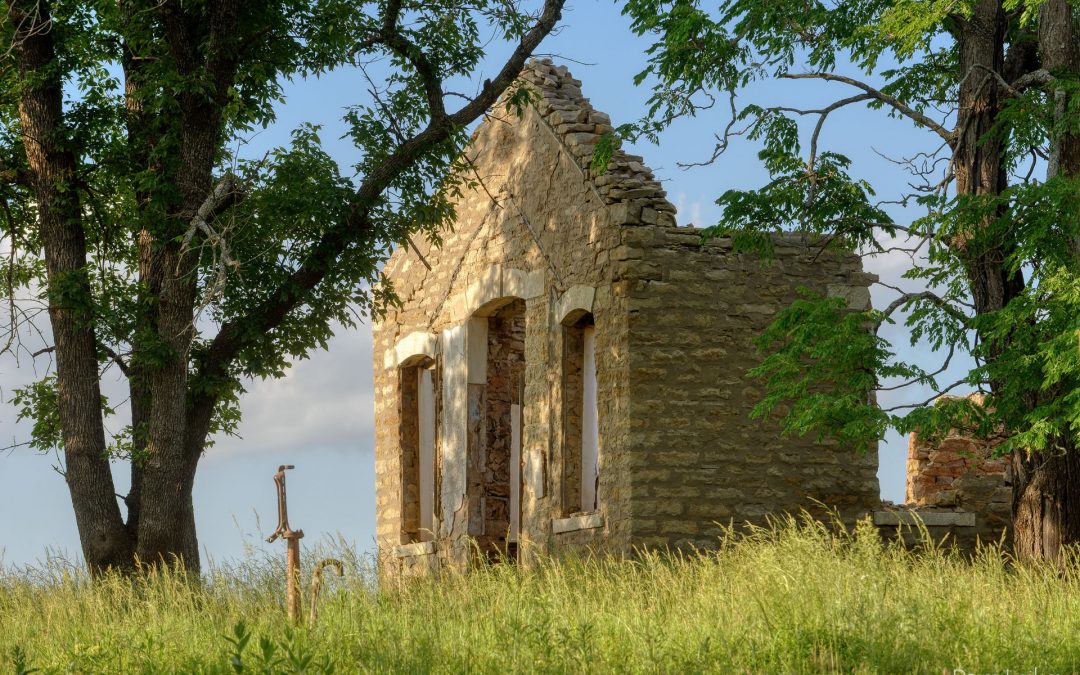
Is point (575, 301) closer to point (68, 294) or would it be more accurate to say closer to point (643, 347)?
point (643, 347)

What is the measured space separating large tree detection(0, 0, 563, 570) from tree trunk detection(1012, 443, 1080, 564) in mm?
6974

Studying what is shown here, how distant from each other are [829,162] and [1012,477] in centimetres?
360

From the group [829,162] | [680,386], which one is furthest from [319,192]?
[829,162]

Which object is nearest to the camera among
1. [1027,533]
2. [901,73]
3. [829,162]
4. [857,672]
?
[857,672]

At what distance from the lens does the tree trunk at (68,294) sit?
13.5m

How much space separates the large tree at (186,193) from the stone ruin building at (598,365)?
3.99ft

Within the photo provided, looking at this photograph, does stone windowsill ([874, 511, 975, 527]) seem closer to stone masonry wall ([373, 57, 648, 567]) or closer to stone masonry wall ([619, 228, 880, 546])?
stone masonry wall ([619, 228, 880, 546])

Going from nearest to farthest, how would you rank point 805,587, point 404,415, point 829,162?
point 805,587
point 829,162
point 404,415

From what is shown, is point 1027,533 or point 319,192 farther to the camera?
point 319,192

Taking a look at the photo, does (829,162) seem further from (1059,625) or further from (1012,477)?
(1059,625)

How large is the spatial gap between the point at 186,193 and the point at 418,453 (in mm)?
5438

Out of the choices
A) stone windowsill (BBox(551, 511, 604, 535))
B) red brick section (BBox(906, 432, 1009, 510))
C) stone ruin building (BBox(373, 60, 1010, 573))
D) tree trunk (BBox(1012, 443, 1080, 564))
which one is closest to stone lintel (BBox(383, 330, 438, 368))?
stone ruin building (BBox(373, 60, 1010, 573))

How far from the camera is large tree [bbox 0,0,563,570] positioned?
1337 centimetres

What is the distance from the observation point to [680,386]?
517 inches
